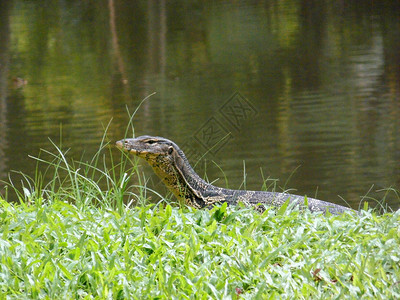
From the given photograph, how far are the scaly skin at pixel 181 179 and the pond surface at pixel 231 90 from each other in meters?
0.24

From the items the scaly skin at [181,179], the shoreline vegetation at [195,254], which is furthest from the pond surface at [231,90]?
the shoreline vegetation at [195,254]

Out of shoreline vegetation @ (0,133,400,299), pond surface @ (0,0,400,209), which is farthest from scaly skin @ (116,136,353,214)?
shoreline vegetation @ (0,133,400,299)

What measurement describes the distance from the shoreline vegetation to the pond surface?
107cm

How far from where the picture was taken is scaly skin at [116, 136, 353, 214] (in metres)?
5.34

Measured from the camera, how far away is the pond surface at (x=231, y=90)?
9.45 metres

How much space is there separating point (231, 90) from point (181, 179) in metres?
8.61

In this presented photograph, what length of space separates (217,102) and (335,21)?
12622mm

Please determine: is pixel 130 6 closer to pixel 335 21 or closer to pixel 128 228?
pixel 335 21

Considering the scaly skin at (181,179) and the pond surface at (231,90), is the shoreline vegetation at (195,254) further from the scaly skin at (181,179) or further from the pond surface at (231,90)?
the pond surface at (231,90)

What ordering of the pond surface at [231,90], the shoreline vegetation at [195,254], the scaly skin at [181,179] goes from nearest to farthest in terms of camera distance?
the shoreline vegetation at [195,254]
the scaly skin at [181,179]
the pond surface at [231,90]

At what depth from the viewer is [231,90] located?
14.1 meters

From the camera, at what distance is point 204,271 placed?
3.50 meters

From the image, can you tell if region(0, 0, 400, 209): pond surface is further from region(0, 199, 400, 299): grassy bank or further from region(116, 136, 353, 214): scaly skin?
region(0, 199, 400, 299): grassy bank

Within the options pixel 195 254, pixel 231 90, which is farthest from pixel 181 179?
pixel 231 90
